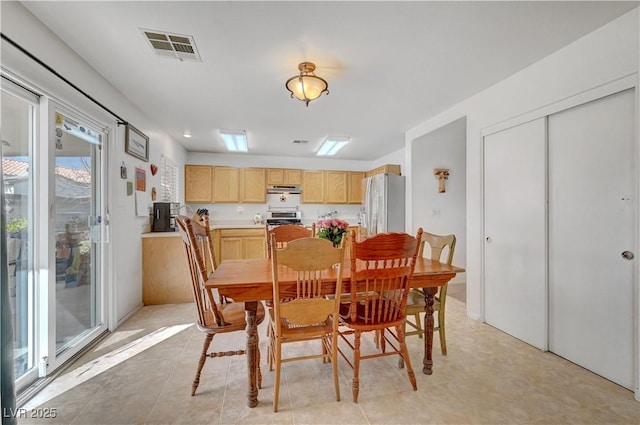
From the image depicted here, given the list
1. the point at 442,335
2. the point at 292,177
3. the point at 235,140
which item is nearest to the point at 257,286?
the point at 442,335

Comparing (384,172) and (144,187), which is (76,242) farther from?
(384,172)

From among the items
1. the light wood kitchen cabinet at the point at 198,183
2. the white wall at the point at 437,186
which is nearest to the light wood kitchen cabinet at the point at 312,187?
the light wood kitchen cabinet at the point at 198,183

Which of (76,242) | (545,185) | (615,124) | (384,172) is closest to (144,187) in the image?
(76,242)

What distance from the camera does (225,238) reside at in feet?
16.0

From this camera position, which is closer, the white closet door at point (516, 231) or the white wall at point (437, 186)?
the white closet door at point (516, 231)

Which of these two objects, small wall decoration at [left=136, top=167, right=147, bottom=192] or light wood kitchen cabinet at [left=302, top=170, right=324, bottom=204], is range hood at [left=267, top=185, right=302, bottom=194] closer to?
light wood kitchen cabinet at [left=302, top=170, right=324, bottom=204]

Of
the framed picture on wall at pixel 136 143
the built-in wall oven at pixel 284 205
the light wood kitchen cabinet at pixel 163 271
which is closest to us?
the framed picture on wall at pixel 136 143

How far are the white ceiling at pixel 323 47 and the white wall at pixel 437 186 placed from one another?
2.99 feet

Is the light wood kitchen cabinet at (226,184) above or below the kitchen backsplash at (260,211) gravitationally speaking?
above

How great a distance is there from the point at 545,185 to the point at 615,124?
0.59 meters

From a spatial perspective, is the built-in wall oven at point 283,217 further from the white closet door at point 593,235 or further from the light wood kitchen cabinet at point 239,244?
the white closet door at point 593,235

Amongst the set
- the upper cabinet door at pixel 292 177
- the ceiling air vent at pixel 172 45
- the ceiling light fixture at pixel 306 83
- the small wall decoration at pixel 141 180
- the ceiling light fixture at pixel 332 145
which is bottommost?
the small wall decoration at pixel 141 180

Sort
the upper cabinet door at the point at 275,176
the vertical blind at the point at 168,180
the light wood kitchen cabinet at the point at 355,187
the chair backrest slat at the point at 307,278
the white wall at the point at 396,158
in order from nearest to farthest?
the chair backrest slat at the point at 307,278
the vertical blind at the point at 168,180
the white wall at the point at 396,158
the upper cabinet door at the point at 275,176
the light wood kitchen cabinet at the point at 355,187

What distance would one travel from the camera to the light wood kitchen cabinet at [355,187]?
5.91 metres
